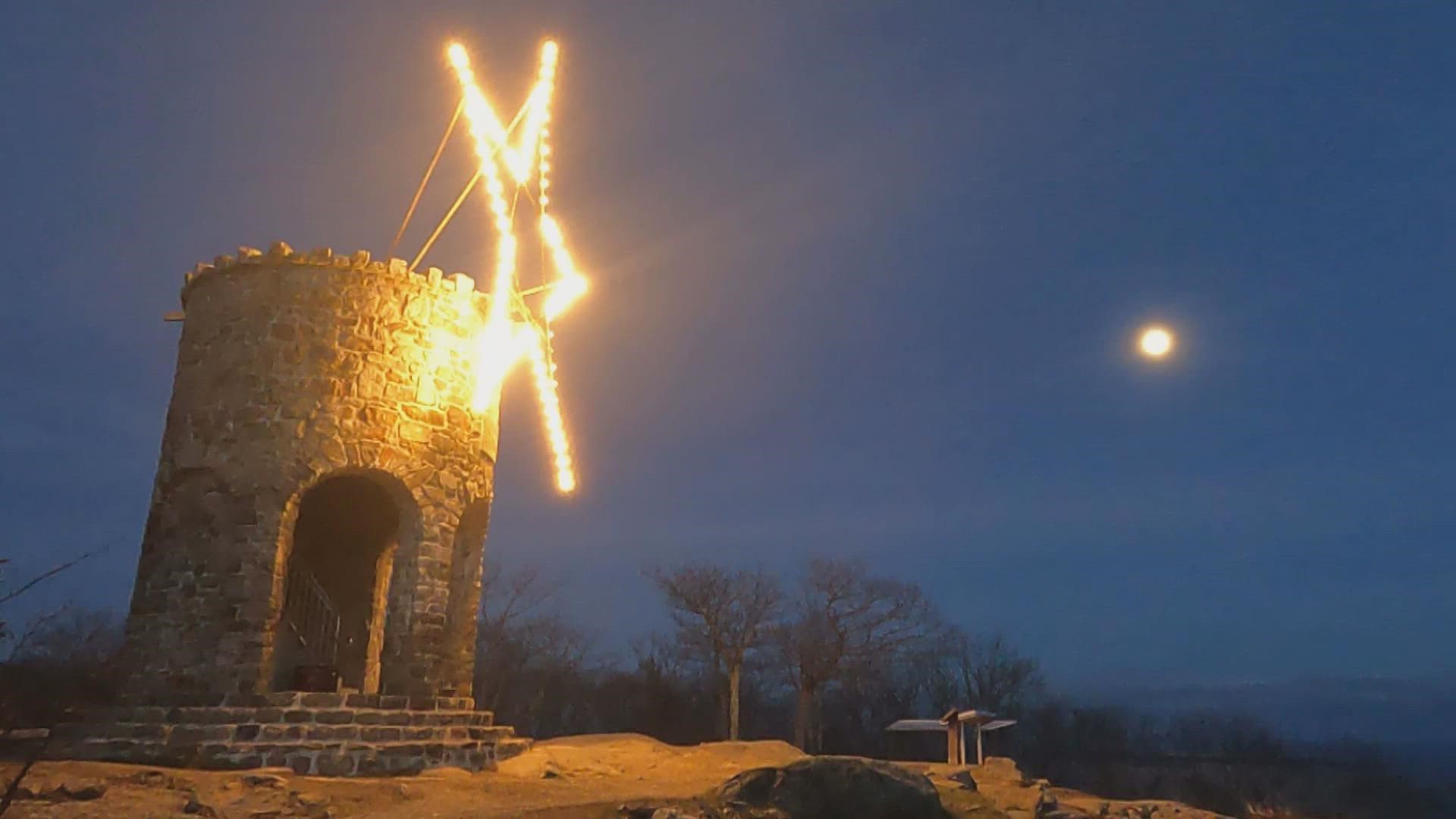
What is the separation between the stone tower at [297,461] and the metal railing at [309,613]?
0.09 metres

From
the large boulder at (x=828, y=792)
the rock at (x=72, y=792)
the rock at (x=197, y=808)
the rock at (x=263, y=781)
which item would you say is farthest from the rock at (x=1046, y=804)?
the rock at (x=72, y=792)

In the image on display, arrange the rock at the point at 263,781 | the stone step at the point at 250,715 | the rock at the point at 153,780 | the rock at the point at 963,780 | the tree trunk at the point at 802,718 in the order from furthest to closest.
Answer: the tree trunk at the point at 802,718 < the rock at the point at 963,780 < the stone step at the point at 250,715 < the rock at the point at 263,781 < the rock at the point at 153,780

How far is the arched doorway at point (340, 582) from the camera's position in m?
14.9

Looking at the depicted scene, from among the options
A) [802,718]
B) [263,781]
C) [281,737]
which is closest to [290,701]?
[281,737]

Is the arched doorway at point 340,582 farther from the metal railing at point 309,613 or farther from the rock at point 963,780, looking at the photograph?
the rock at point 963,780

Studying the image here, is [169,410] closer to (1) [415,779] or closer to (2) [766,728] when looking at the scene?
(1) [415,779]

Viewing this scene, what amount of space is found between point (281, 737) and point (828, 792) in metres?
5.96

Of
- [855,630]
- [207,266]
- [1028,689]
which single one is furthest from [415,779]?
[1028,689]

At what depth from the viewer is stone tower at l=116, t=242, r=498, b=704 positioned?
12.1 m

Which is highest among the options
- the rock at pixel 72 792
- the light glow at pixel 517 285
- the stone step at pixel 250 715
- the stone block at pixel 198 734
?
the light glow at pixel 517 285

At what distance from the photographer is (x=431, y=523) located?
1322cm

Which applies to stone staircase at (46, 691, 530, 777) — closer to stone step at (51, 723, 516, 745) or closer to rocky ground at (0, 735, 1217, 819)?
stone step at (51, 723, 516, 745)

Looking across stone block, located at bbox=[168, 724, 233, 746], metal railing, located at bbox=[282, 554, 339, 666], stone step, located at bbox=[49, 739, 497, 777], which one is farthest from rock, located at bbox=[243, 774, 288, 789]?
metal railing, located at bbox=[282, 554, 339, 666]

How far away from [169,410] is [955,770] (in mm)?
11477
